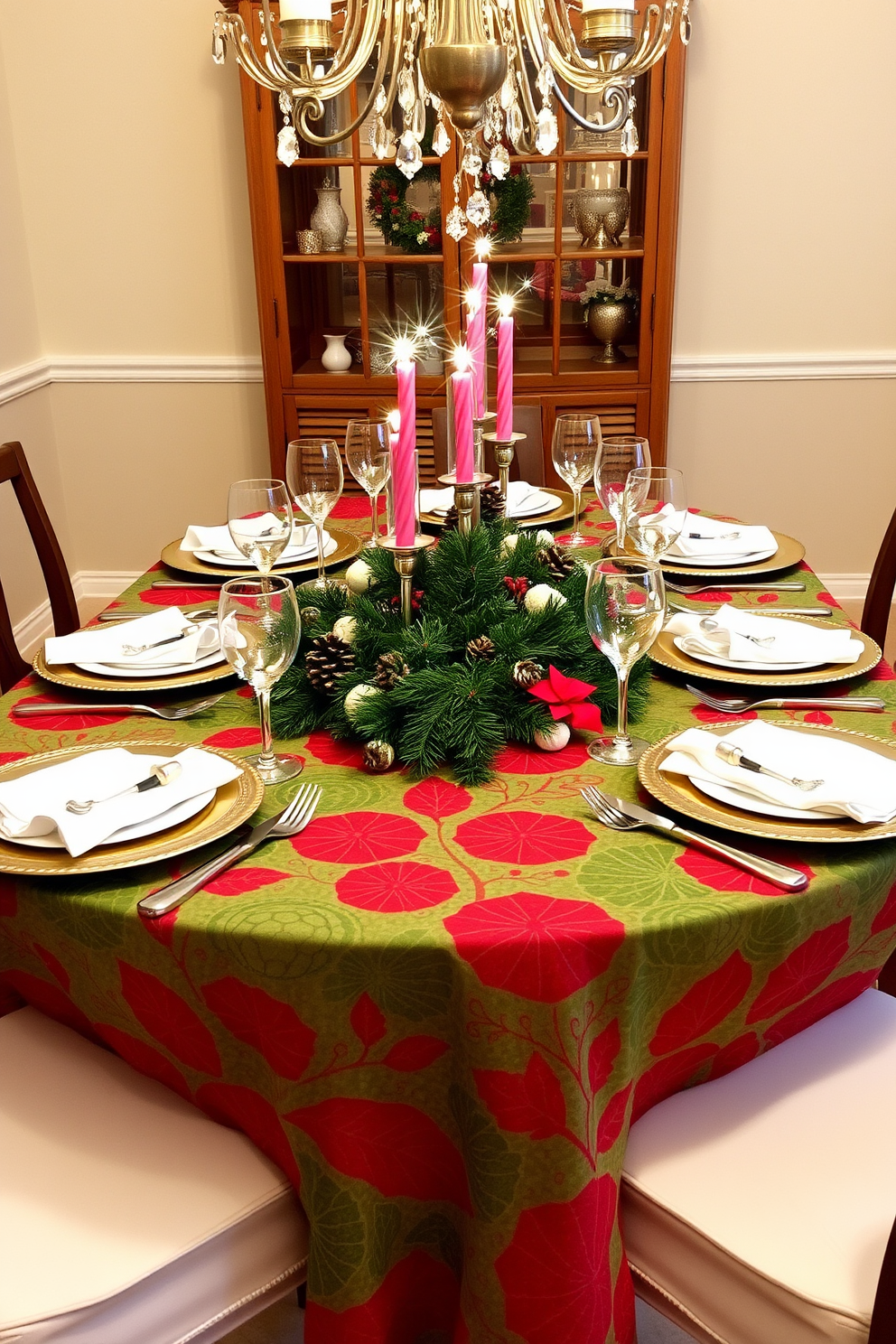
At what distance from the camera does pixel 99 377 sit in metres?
3.78

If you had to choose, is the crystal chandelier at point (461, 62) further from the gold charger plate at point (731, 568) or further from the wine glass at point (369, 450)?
the gold charger plate at point (731, 568)

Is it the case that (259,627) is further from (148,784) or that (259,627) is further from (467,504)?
(467,504)

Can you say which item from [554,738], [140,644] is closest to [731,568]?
[554,738]

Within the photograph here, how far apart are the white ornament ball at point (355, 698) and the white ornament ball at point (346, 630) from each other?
0.11 meters

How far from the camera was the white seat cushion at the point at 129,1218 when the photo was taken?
990mm

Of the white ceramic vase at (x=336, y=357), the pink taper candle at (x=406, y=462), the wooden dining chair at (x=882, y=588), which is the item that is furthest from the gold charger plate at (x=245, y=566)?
the white ceramic vase at (x=336, y=357)

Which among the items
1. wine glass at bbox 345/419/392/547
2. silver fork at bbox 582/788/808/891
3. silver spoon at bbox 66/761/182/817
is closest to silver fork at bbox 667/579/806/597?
wine glass at bbox 345/419/392/547

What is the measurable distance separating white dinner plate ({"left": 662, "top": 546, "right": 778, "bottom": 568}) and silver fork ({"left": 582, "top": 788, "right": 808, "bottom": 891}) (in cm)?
76

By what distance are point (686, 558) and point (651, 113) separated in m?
1.78

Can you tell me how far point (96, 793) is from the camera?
1157 mm

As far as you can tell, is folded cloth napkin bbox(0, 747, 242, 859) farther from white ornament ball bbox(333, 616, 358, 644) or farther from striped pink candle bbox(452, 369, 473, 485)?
striped pink candle bbox(452, 369, 473, 485)

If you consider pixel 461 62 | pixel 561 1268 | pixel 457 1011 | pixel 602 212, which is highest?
pixel 461 62

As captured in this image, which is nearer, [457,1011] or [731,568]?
[457,1011]

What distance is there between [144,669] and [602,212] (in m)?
2.30
